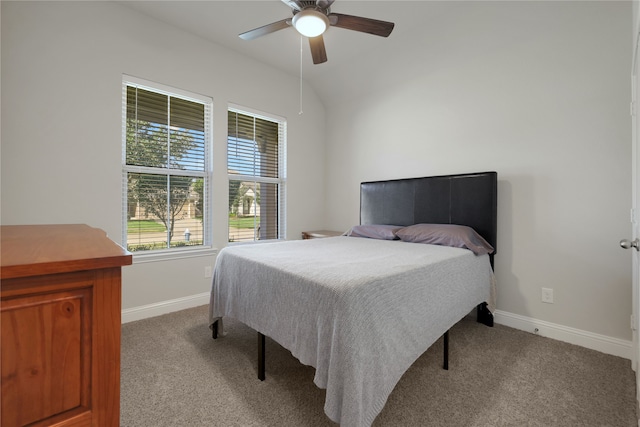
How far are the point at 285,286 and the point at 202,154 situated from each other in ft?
7.50

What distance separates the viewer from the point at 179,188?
2924 millimetres

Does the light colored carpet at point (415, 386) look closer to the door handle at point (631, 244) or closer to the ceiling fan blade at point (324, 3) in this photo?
the door handle at point (631, 244)

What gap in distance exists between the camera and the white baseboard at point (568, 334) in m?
1.94

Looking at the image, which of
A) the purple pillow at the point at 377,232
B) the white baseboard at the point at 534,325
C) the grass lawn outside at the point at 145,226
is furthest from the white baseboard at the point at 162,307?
the purple pillow at the point at 377,232

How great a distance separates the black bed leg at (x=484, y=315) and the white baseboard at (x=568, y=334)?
0.11 meters

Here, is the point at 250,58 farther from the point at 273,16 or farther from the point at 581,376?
the point at 581,376

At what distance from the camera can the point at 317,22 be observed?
1809 mm

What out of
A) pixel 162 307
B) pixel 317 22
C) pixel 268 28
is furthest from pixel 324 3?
pixel 162 307

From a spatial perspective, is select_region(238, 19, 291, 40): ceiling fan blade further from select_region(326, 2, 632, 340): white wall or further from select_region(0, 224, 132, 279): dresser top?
select_region(0, 224, 132, 279): dresser top

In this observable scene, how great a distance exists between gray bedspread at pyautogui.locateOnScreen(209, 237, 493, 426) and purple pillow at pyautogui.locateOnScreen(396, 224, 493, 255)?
0.62 ft

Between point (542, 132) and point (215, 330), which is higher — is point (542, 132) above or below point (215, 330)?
above

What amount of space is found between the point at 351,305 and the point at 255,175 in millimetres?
2782

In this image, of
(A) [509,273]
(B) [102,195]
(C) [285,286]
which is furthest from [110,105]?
(A) [509,273]

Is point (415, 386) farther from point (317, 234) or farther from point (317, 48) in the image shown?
point (317, 48)
